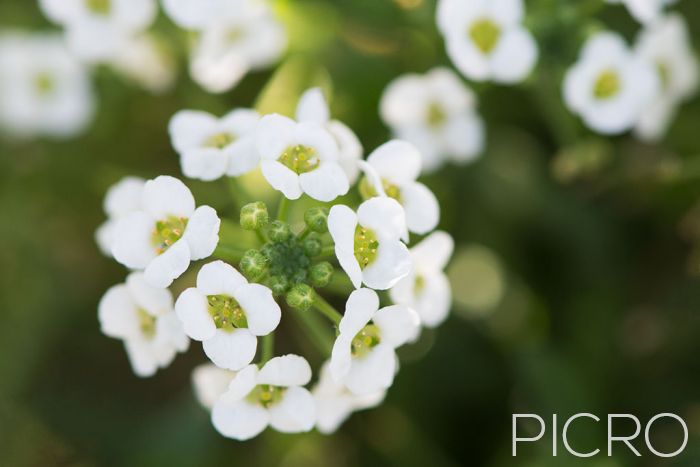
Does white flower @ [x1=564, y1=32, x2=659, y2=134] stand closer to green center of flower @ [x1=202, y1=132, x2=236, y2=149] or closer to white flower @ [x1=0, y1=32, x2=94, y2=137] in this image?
green center of flower @ [x1=202, y1=132, x2=236, y2=149]

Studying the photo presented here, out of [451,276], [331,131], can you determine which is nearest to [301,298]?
[331,131]

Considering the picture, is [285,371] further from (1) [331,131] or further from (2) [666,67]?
(2) [666,67]

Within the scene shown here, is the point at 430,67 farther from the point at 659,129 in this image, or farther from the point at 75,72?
the point at 75,72

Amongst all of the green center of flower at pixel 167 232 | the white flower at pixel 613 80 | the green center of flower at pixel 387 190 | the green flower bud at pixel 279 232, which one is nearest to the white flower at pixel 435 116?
the white flower at pixel 613 80

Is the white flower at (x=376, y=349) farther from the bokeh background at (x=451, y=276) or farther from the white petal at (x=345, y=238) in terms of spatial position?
the bokeh background at (x=451, y=276)

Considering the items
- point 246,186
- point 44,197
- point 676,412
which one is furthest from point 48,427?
point 676,412

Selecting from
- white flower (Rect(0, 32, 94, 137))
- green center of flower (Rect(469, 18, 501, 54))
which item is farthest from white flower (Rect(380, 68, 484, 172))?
white flower (Rect(0, 32, 94, 137))
